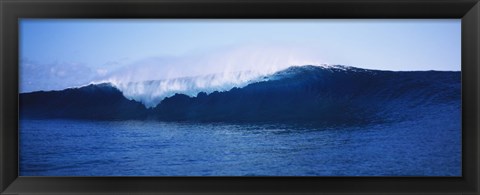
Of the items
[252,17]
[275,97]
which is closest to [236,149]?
[275,97]

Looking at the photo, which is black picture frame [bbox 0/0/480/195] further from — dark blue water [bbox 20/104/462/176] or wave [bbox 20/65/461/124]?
wave [bbox 20/65/461/124]

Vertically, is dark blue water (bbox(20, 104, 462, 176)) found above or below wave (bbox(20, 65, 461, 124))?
below

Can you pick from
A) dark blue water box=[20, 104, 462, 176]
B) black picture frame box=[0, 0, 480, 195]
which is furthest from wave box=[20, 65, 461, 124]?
black picture frame box=[0, 0, 480, 195]

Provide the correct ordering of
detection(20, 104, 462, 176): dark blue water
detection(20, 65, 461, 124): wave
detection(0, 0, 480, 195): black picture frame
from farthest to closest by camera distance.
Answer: detection(20, 65, 461, 124): wave, detection(20, 104, 462, 176): dark blue water, detection(0, 0, 480, 195): black picture frame

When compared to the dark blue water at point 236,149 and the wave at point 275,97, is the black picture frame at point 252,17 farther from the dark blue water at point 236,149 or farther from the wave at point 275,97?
the wave at point 275,97

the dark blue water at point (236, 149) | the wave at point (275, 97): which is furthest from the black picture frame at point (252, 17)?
the wave at point (275, 97)

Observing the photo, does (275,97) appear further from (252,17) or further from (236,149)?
(252,17)
